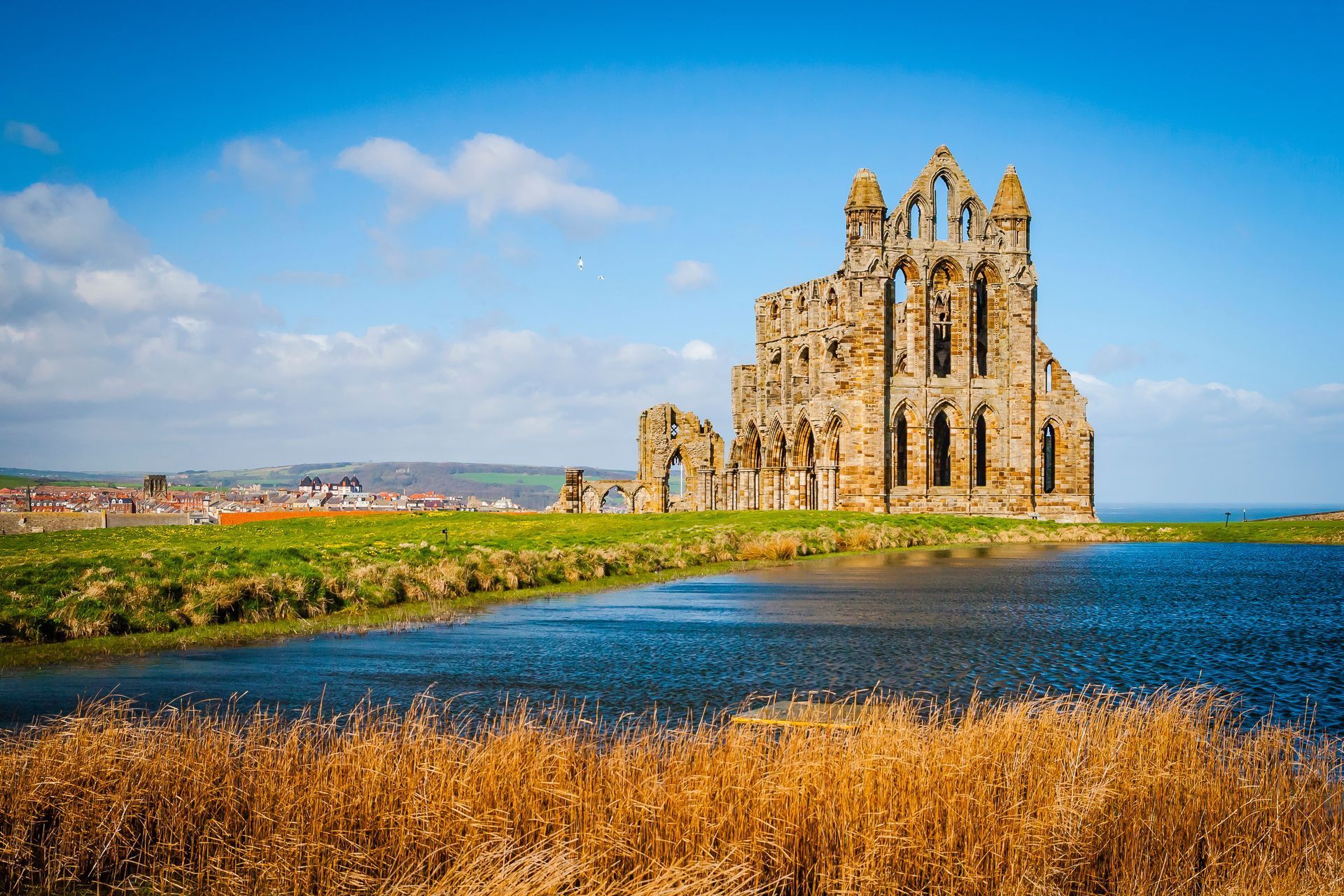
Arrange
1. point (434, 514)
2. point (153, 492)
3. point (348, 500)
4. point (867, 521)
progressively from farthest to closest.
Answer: point (348, 500) < point (153, 492) < point (434, 514) < point (867, 521)

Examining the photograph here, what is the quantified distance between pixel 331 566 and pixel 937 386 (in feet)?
143

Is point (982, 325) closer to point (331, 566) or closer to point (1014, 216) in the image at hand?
point (1014, 216)

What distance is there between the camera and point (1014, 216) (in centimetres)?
6381

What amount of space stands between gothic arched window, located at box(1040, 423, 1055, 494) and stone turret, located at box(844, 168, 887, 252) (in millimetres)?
14504

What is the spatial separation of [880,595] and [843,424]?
1377 inches

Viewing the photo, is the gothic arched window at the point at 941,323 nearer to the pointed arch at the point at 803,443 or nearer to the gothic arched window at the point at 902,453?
the gothic arched window at the point at 902,453

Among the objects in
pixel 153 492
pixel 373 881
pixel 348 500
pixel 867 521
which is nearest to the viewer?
pixel 373 881

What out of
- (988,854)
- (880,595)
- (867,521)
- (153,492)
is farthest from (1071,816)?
(153,492)

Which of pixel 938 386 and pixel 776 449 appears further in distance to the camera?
pixel 776 449

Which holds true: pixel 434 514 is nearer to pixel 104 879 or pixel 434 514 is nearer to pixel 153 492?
pixel 153 492

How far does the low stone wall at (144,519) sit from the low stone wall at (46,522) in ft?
2.58

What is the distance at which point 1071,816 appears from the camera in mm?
8469

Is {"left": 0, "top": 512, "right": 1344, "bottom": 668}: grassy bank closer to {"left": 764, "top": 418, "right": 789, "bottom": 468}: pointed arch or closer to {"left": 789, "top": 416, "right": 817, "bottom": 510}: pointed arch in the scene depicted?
{"left": 789, "top": 416, "right": 817, "bottom": 510}: pointed arch

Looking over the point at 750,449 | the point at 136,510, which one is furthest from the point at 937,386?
the point at 136,510
